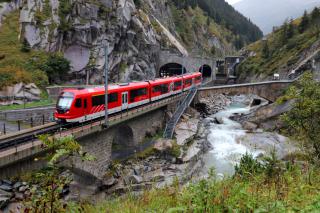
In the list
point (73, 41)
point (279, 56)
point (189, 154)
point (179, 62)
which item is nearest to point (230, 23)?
point (279, 56)

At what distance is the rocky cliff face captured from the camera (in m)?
41.6

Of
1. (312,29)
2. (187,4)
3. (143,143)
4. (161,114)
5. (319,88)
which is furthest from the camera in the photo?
(187,4)

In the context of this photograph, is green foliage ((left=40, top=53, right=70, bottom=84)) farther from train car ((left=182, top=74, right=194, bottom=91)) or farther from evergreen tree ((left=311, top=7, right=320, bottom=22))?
evergreen tree ((left=311, top=7, right=320, bottom=22))

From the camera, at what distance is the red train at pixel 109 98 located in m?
20.8

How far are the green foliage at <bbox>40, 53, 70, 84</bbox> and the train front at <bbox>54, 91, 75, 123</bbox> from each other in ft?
64.2

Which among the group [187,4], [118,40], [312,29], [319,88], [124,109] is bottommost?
[124,109]

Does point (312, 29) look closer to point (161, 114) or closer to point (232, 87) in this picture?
point (232, 87)

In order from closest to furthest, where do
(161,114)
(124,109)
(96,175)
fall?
(96,175), (124,109), (161,114)

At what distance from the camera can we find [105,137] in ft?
78.1

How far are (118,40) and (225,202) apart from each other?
4864cm

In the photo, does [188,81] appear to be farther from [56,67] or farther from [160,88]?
[56,67]

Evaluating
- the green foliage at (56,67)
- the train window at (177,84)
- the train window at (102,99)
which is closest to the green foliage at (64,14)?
the green foliage at (56,67)

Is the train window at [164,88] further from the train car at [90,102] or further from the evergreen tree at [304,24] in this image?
the evergreen tree at [304,24]

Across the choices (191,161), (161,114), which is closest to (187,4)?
(161,114)
